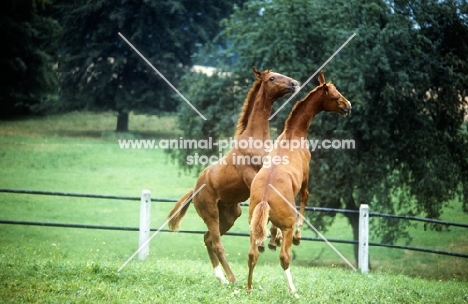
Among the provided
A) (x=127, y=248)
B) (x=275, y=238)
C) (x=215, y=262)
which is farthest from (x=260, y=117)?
(x=127, y=248)

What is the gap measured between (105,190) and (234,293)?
2172 cm

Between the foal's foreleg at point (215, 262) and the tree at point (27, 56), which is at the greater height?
the tree at point (27, 56)

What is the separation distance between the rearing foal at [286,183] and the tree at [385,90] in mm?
7473

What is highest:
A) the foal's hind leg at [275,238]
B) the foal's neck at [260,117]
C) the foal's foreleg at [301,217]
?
the foal's neck at [260,117]

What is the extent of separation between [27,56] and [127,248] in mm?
12856

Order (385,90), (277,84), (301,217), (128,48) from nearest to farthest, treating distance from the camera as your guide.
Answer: (301,217) → (277,84) → (385,90) → (128,48)

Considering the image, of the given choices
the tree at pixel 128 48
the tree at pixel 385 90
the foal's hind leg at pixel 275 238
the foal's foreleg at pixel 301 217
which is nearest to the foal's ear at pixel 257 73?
the foal's foreleg at pixel 301 217

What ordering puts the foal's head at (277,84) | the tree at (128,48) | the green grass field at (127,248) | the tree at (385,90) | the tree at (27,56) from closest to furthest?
the green grass field at (127,248) < the foal's head at (277,84) < the tree at (385,90) < the tree at (27,56) < the tree at (128,48)

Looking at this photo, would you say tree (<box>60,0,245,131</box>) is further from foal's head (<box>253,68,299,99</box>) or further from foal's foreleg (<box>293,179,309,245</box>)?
foal's foreleg (<box>293,179,309,245</box>)

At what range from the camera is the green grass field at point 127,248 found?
8.04 metres

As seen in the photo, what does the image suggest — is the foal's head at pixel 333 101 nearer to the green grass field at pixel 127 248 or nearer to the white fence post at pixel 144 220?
the green grass field at pixel 127 248

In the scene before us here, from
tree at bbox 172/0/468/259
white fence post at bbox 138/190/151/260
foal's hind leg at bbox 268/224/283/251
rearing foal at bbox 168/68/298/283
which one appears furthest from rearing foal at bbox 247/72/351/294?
tree at bbox 172/0/468/259

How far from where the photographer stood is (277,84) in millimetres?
8578

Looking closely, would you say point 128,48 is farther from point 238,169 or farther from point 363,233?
point 238,169
